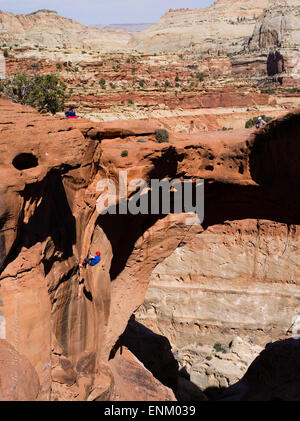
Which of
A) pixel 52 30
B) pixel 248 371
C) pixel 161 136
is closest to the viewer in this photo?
pixel 161 136

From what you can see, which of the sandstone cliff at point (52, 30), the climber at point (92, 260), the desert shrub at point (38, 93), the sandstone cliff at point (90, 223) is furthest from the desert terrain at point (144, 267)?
the sandstone cliff at point (52, 30)

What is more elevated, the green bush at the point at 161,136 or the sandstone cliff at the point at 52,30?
the sandstone cliff at the point at 52,30

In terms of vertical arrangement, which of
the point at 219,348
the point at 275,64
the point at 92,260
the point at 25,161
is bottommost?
the point at 219,348

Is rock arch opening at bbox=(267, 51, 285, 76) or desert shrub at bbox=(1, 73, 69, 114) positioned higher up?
rock arch opening at bbox=(267, 51, 285, 76)

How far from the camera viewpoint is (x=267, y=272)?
955 inches

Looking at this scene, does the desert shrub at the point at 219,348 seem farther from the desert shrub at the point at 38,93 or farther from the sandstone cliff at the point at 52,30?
the sandstone cliff at the point at 52,30

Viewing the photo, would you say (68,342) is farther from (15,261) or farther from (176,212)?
(176,212)

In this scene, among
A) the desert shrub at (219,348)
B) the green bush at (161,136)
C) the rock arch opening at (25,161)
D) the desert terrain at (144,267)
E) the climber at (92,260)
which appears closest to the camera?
the desert terrain at (144,267)

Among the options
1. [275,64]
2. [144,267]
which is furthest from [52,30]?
[144,267]

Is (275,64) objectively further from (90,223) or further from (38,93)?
(90,223)

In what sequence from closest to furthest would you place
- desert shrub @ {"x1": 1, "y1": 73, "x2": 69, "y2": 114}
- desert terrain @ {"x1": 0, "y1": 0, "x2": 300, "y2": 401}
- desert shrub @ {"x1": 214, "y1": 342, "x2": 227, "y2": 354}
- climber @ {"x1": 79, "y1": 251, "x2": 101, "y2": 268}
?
desert terrain @ {"x1": 0, "y1": 0, "x2": 300, "y2": 401} < climber @ {"x1": 79, "y1": 251, "x2": 101, "y2": 268} < desert shrub @ {"x1": 214, "y1": 342, "x2": 227, "y2": 354} < desert shrub @ {"x1": 1, "y1": 73, "x2": 69, "y2": 114}

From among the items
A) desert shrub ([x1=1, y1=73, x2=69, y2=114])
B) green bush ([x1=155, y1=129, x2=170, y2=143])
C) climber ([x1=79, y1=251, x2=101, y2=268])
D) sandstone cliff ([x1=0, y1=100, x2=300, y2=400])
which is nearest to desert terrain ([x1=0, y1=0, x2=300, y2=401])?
sandstone cliff ([x1=0, y1=100, x2=300, y2=400])

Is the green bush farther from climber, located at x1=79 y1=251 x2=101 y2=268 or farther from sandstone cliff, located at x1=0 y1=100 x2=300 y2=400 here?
climber, located at x1=79 y1=251 x2=101 y2=268
